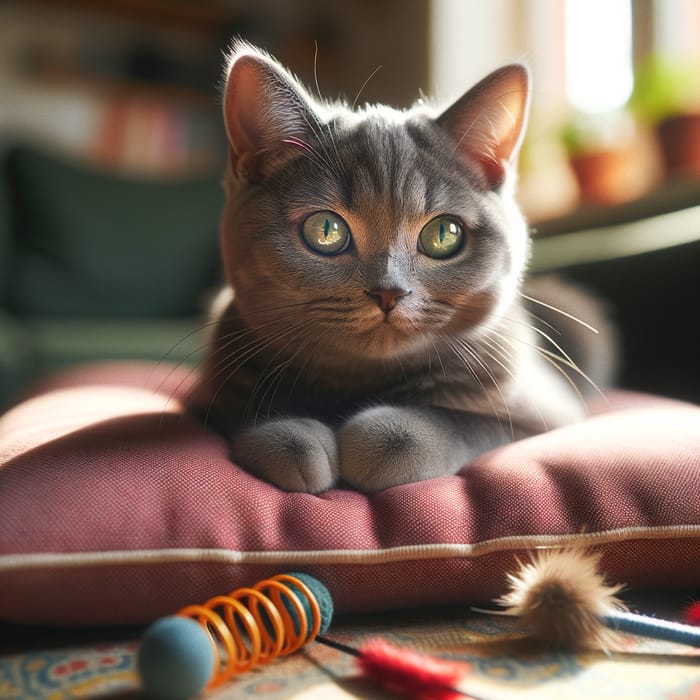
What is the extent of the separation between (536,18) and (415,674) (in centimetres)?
309

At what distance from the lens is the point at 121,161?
4.11 meters

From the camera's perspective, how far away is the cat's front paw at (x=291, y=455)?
859 millimetres

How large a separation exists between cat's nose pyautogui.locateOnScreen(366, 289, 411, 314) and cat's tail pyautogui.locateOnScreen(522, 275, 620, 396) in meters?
0.66

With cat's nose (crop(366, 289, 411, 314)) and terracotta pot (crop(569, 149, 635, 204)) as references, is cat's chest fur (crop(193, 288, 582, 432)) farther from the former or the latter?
terracotta pot (crop(569, 149, 635, 204))

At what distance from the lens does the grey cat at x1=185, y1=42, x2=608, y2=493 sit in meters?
0.92

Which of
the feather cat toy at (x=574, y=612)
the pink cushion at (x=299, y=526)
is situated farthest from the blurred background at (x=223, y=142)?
the feather cat toy at (x=574, y=612)

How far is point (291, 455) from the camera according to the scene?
868 mm

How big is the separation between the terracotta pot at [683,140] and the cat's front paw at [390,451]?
1.51m

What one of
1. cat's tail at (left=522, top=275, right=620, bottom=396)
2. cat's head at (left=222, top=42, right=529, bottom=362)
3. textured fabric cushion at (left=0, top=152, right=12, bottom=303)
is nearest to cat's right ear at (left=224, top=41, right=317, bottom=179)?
cat's head at (left=222, top=42, right=529, bottom=362)

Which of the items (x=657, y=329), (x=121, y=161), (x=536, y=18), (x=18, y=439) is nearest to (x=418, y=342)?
(x=18, y=439)

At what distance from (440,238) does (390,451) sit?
1.04 feet

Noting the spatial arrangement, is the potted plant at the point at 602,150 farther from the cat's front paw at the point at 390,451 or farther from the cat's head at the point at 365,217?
the cat's front paw at the point at 390,451

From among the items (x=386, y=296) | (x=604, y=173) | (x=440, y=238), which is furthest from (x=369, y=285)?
(x=604, y=173)

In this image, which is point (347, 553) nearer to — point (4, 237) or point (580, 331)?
point (580, 331)
